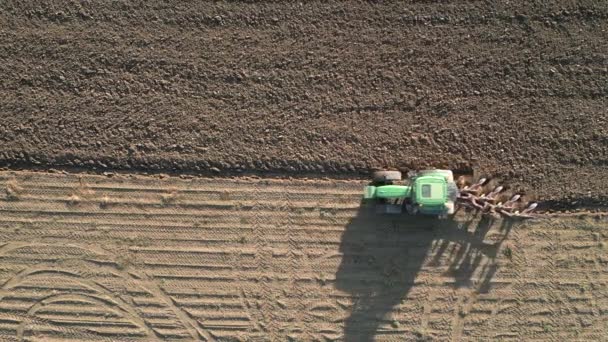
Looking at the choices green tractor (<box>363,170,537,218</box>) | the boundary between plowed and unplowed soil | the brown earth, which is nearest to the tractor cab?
green tractor (<box>363,170,537,218</box>)

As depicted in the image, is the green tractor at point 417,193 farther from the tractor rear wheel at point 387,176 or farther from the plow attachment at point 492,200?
the plow attachment at point 492,200

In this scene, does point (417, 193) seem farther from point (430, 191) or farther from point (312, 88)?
point (312, 88)

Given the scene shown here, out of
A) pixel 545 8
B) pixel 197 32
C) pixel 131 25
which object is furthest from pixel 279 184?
pixel 545 8

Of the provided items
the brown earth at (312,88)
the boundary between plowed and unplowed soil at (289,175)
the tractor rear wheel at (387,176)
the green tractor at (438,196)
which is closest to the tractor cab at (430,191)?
the green tractor at (438,196)

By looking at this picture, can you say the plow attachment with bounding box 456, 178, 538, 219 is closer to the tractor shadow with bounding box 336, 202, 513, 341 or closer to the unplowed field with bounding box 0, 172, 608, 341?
the tractor shadow with bounding box 336, 202, 513, 341

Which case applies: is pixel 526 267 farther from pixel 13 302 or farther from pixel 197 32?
pixel 13 302

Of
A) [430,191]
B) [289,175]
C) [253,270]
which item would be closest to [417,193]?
[430,191]

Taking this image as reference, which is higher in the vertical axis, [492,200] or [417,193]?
[492,200]
